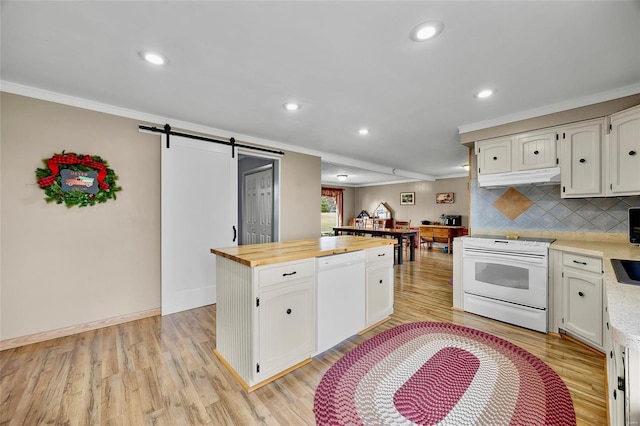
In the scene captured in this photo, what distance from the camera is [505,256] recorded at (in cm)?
277

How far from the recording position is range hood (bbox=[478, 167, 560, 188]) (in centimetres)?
271

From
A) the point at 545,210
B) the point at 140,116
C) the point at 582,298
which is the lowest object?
the point at 582,298

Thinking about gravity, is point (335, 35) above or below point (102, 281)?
above

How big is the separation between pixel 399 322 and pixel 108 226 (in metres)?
3.32

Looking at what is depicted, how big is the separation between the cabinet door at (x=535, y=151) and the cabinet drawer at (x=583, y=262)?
1.00m

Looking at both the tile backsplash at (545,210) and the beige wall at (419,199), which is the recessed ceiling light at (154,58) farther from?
the beige wall at (419,199)

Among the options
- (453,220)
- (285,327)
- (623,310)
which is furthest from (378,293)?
(453,220)

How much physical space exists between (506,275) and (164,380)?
3322 mm

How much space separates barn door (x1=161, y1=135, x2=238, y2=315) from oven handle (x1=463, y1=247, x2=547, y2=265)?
3.08 metres

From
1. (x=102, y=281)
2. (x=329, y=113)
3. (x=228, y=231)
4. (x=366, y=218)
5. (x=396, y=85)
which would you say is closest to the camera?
(x=396, y=85)

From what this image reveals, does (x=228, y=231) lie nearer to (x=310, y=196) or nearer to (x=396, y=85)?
(x=310, y=196)

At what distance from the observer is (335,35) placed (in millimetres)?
1631

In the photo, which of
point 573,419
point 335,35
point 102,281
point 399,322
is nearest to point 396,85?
point 335,35

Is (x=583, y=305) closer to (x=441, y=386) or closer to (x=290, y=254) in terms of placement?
(x=441, y=386)
